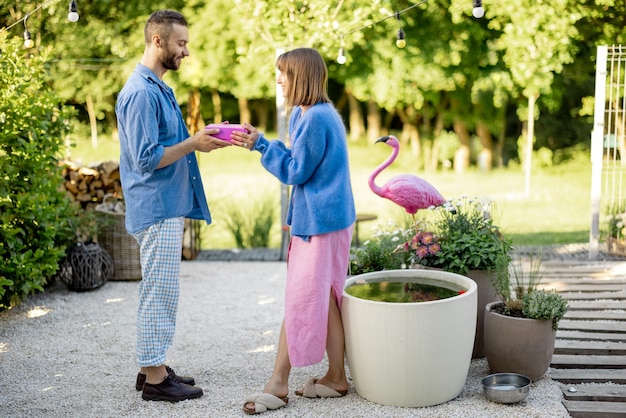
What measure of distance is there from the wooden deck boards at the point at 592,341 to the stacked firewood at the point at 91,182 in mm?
4178

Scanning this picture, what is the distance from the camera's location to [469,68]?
13.2 meters

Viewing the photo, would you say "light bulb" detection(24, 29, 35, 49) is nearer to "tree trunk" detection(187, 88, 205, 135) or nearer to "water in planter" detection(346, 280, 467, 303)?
"tree trunk" detection(187, 88, 205, 135)

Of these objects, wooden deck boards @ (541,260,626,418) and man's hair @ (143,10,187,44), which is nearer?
man's hair @ (143,10,187,44)

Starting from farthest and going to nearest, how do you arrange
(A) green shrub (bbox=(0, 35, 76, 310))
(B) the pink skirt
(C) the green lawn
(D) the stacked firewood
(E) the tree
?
(E) the tree, (C) the green lawn, (D) the stacked firewood, (A) green shrub (bbox=(0, 35, 76, 310)), (B) the pink skirt

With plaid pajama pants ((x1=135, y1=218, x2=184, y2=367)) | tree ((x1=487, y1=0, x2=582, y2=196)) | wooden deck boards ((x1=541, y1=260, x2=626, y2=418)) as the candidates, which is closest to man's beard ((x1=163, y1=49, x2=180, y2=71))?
plaid pajama pants ((x1=135, y1=218, x2=184, y2=367))

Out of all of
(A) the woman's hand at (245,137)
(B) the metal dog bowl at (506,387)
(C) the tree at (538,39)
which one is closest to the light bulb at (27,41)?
(A) the woman's hand at (245,137)

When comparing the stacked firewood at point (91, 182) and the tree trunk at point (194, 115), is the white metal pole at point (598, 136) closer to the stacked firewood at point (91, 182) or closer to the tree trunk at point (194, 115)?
the tree trunk at point (194, 115)

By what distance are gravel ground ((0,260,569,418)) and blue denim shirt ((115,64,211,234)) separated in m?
0.95

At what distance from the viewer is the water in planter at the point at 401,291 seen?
11.7 ft

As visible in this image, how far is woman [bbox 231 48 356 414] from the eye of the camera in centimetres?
340

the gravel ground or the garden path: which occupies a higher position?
the garden path

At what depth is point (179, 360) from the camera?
439cm

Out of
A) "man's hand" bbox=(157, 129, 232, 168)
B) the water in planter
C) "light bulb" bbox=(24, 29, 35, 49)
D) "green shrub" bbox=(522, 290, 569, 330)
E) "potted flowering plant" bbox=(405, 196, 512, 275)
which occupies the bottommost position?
"green shrub" bbox=(522, 290, 569, 330)

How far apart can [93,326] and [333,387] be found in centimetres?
217
